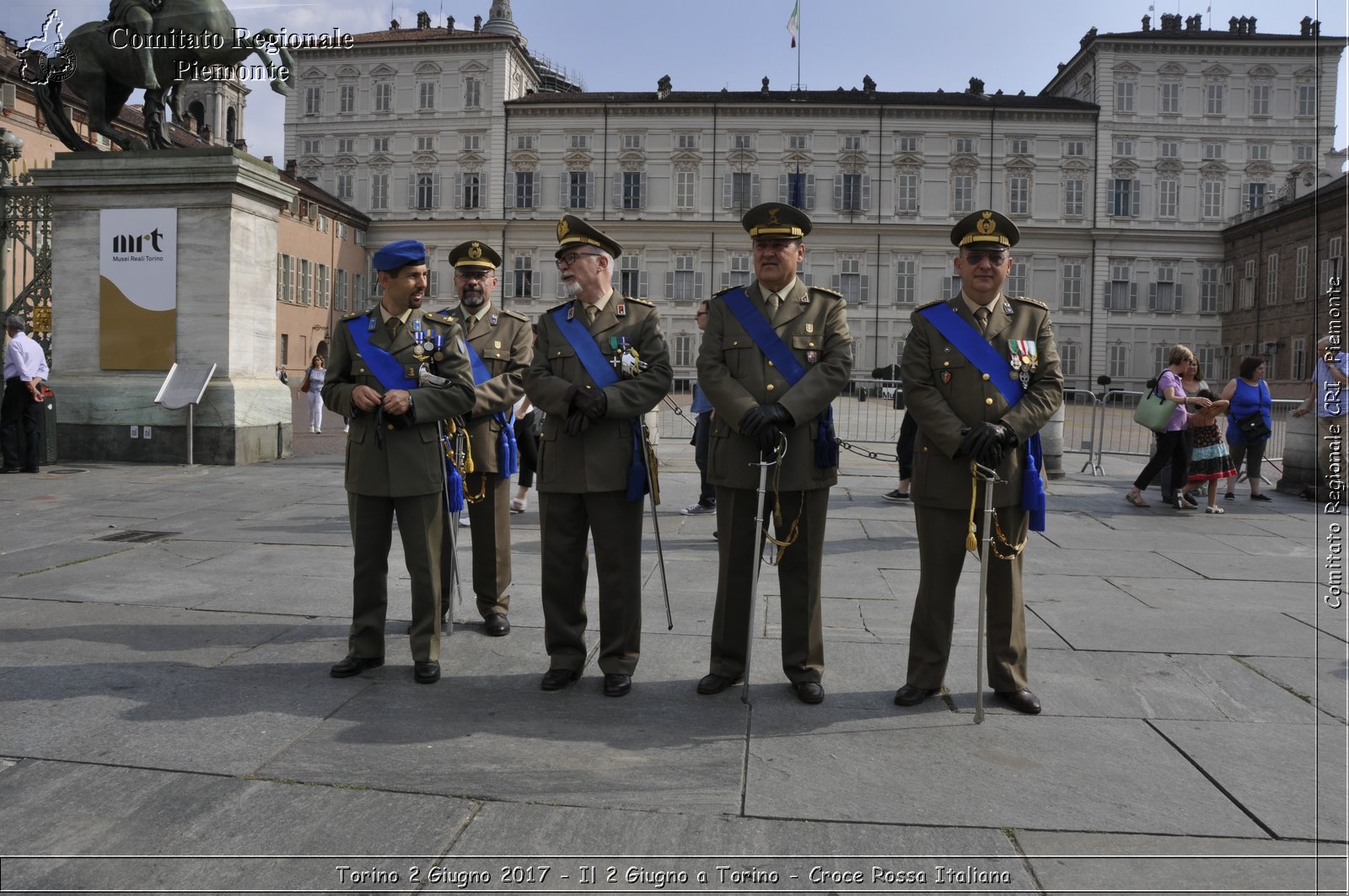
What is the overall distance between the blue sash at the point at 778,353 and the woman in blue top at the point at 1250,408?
9235mm

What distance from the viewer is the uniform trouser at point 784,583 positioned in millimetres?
4539

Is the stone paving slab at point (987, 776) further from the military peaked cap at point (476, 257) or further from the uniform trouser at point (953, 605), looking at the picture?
the military peaked cap at point (476, 257)

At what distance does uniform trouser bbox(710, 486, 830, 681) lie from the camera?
4.54m

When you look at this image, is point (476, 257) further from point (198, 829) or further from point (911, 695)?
point (198, 829)

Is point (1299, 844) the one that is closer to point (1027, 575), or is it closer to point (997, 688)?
point (997, 688)

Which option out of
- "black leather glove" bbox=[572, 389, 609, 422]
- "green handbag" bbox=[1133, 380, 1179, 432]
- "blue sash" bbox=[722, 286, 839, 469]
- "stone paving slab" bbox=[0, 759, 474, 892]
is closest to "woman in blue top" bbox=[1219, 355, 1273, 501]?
"green handbag" bbox=[1133, 380, 1179, 432]

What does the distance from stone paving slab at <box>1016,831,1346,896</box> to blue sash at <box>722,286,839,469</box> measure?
71.9 inches

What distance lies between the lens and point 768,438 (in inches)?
171

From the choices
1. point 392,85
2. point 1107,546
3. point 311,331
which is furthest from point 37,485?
point 392,85

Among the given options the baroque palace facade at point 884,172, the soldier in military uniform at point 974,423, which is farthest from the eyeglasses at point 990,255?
the baroque palace facade at point 884,172

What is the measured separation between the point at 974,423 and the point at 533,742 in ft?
7.23

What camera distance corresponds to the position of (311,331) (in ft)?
164

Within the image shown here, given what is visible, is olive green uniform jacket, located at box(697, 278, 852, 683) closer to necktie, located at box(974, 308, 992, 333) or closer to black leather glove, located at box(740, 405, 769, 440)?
black leather glove, located at box(740, 405, 769, 440)

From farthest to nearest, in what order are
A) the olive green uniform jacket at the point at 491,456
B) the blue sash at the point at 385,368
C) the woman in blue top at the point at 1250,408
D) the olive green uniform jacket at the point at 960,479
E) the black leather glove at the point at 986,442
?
the woman in blue top at the point at 1250,408 → the olive green uniform jacket at the point at 491,456 → the blue sash at the point at 385,368 → the olive green uniform jacket at the point at 960,479 → the black leather glove at the point at 986,442
